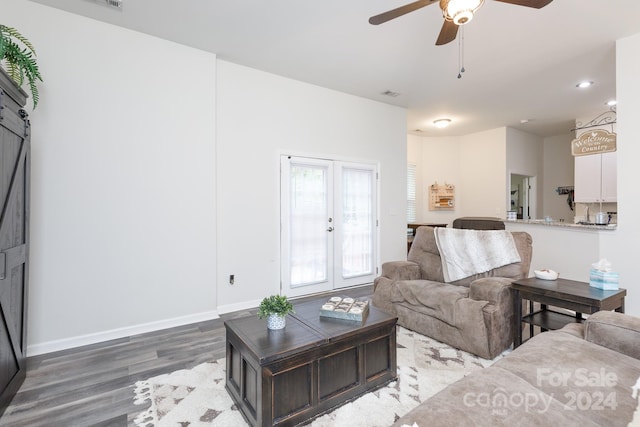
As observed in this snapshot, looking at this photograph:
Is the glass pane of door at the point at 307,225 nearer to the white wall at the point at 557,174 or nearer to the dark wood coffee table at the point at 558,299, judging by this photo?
the dark wood coffee table at the point at 558,299

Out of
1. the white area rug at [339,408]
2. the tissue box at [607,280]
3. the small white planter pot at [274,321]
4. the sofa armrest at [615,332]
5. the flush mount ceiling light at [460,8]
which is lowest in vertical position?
the white area rug at [339,408]

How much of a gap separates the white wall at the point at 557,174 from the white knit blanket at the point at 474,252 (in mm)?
6038

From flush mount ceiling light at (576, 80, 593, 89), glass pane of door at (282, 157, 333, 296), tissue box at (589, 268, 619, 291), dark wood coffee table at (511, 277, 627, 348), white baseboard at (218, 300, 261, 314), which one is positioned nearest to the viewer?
dark wood coffee table at (511, 277, 627, 348)

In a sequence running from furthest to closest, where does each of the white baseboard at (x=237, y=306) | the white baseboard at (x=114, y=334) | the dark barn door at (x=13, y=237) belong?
the white baseboard at (x=237, y=306)
the white baseboard at (x=114, y=334)
the dark barn door at (x=13, y=237)

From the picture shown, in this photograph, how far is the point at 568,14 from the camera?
283 centimetres

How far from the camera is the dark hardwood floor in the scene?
1841 mm

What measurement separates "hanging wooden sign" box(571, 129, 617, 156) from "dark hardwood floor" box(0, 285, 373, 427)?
4.95 metres

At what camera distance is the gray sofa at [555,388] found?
40.4 inches

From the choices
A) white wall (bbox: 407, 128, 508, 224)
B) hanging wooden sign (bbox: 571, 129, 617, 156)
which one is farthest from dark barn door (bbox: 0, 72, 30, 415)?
white wall (bbox: 407, 128, 508, 224)

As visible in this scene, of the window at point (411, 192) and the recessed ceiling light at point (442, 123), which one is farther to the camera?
the window at point (411, 192)

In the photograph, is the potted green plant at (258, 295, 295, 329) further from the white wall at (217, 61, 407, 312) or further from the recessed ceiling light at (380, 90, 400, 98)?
the recessed ceiling light at (380, 90, 400, 98)

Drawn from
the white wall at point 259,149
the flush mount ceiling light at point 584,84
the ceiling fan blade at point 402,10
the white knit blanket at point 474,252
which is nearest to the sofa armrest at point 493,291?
the white knit blanket at point 474,252

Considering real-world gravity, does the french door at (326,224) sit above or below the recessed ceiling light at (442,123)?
below

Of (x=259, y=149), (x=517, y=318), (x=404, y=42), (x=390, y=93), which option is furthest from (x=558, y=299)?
(x=390, y=93)
